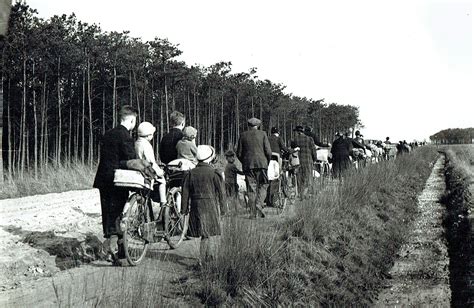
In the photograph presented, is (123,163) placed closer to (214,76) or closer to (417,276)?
(417,276)

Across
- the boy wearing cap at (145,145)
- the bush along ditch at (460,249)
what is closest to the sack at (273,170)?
the bush along ditch at (460,249)

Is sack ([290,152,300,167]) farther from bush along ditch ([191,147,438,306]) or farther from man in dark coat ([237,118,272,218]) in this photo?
man in dark coat ([237,118,272,218])

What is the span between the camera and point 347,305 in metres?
7.36

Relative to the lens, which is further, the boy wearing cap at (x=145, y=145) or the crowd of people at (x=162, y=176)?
the boy wearing cap at (x=145, y=145)

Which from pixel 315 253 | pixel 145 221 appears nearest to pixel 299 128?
pixel 315 253

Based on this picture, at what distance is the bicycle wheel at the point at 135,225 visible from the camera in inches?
233

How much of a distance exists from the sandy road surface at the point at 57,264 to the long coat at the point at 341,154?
277 inches

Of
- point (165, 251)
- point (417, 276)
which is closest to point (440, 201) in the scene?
point (417, 276)

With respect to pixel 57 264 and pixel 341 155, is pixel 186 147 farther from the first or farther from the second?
pixel 341 155

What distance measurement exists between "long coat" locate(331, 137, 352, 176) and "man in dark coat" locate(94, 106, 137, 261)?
966cm

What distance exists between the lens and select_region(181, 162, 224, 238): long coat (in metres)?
6.04

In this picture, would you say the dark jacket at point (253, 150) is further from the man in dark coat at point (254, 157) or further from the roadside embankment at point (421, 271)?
the roadside embankment at point (421, 271)

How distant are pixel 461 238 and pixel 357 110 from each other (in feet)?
390

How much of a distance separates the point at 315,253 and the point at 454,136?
612 feet
